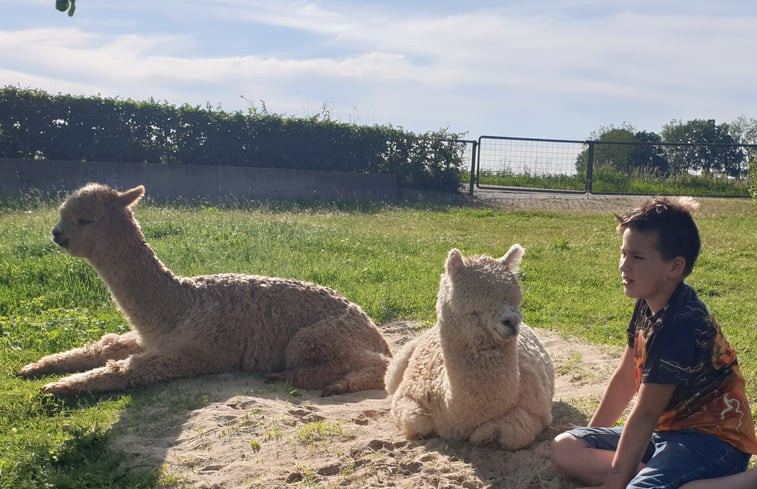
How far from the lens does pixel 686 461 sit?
3414 millimetres

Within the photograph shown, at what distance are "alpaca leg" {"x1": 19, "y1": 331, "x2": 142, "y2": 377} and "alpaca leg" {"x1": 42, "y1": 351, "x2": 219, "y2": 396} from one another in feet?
1.21

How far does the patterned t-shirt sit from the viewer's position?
345 centimetres

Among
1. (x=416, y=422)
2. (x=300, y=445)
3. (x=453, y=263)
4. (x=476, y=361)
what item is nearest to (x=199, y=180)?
(x=300, y=445)

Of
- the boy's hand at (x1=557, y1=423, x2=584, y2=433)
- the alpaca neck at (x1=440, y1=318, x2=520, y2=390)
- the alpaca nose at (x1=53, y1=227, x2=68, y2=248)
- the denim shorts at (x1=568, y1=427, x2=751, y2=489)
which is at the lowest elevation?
the boy's hand at (x1=557, y1=423, x2=584, y2=433)

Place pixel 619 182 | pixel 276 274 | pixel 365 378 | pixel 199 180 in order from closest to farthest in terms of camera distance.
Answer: pixel 365 378 → pixel 276 274 → pixel 199 180 → pixel 619 182

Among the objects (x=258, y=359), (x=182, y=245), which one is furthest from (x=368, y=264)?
(x=258, y=359)

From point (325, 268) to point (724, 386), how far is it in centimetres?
636

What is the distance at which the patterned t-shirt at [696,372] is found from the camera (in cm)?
345

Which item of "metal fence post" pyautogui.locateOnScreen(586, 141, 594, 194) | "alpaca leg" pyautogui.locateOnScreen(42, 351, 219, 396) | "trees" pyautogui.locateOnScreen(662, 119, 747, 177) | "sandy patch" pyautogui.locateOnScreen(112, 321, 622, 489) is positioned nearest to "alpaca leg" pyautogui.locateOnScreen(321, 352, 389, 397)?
"sandy patch" pyautogui.locateOnScreen(112, 321, 622, 489)

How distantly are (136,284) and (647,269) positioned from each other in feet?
13.3

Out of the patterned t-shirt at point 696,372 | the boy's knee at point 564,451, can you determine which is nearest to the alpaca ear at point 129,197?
the boy's knee at point 564,451

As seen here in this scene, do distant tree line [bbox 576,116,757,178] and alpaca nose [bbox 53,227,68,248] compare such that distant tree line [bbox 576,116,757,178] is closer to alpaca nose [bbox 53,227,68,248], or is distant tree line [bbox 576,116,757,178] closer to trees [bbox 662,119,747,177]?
trees [bbox 662,119,747,177]

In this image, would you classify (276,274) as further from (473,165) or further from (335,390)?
(473,165)

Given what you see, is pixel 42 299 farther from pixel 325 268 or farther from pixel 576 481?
pixel 576 481
